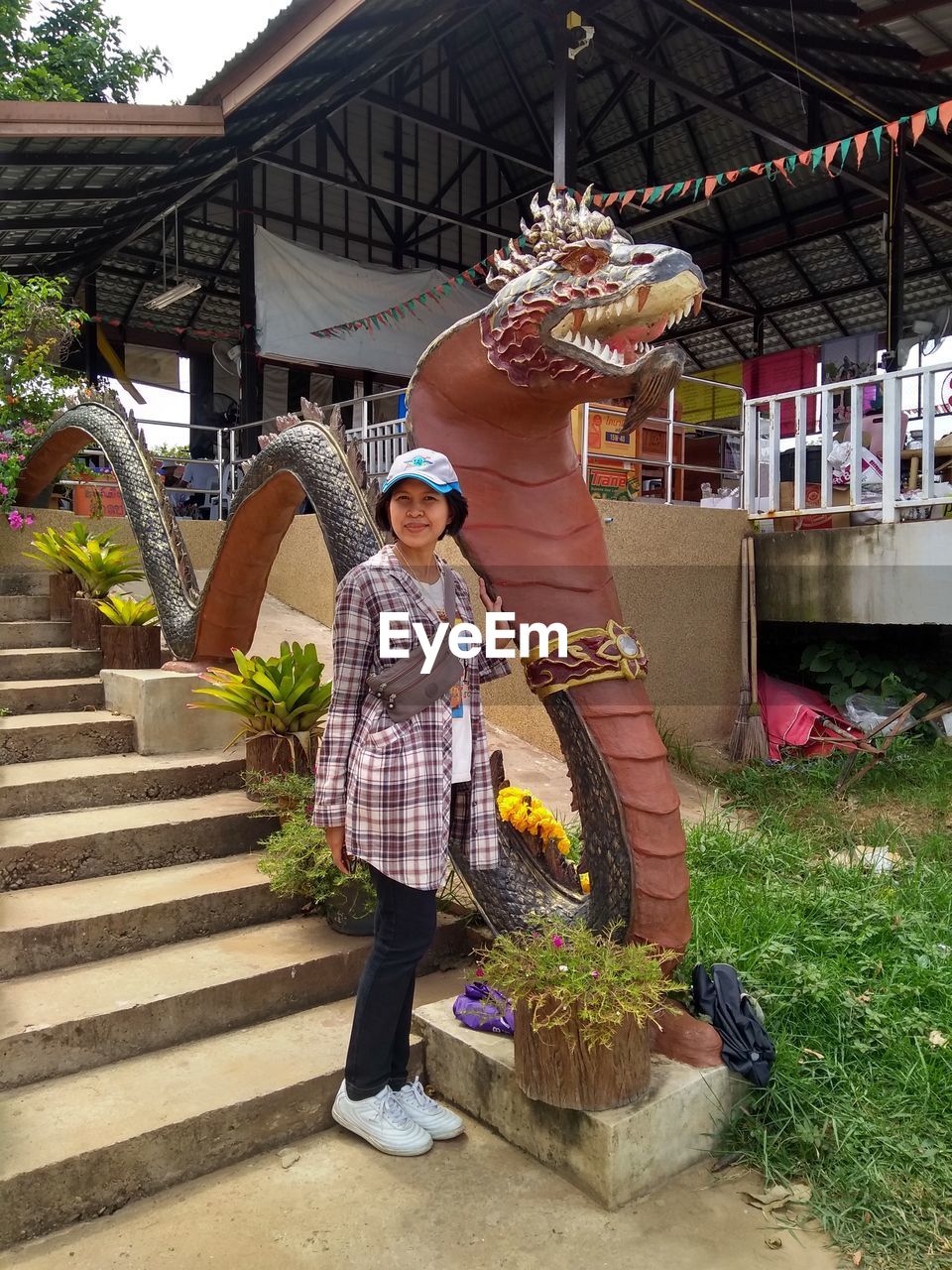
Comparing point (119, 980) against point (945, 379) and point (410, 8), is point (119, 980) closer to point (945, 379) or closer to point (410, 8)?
point (410, 8)

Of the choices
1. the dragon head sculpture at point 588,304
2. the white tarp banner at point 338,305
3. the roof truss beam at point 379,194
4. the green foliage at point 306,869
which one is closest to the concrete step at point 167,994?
the green foliage at point 306,869

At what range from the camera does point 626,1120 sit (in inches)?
78.3

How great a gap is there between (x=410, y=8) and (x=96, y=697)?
6.01 metres

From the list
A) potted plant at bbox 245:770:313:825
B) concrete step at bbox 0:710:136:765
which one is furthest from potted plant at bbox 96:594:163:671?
potted plant at bbox 245:770:313:825

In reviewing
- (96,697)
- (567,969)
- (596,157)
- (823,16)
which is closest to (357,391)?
(596,157)

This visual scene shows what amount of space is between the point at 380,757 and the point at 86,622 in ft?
10.3

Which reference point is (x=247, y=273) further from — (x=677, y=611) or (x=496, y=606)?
(x=496, y=606)

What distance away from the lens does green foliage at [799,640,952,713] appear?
6.07 meters

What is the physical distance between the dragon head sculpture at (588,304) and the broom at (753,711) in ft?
14.0

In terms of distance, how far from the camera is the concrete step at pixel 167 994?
222 centimetres

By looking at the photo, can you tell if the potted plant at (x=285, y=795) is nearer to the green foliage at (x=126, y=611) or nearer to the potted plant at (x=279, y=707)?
the potted plant at (x=279, y=707)

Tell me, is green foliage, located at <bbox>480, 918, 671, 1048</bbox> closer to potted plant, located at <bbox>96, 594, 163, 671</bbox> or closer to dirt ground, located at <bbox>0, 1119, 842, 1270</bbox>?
dirt ground, located at <bbox>0, 1119, 842, 1270</bbox>

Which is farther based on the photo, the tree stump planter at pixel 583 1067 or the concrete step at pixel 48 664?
the concrete step at pixel 48 664

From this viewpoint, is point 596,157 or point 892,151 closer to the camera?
point 892,151
